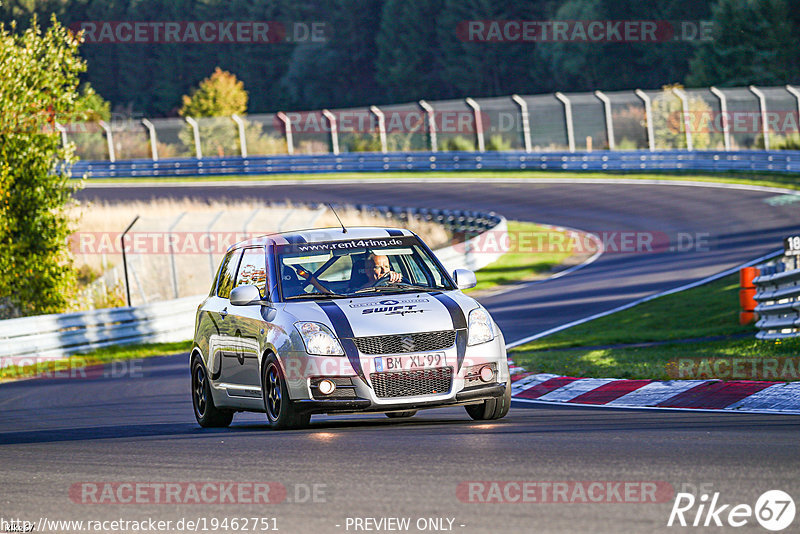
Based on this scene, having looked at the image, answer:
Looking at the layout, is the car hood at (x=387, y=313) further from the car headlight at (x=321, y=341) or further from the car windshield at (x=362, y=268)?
the car windshield at (x=362, y=268)

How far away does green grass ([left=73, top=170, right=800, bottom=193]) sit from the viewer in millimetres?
39684

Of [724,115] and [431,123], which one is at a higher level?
[431,123]

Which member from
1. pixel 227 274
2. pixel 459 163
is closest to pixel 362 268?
pixel 227 274

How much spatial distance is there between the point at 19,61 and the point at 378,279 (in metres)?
14.9

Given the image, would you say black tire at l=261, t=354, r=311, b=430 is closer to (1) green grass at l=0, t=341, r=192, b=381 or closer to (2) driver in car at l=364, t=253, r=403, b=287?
(2) driver in car at l=364, t=253, r=403, b=287

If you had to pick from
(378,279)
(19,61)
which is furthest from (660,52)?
(378,279)

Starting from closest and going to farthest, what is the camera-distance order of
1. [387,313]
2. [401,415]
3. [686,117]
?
[387,313], [401,415], [686,117]

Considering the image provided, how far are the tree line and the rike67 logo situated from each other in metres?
62.9

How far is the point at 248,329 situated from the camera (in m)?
10.4

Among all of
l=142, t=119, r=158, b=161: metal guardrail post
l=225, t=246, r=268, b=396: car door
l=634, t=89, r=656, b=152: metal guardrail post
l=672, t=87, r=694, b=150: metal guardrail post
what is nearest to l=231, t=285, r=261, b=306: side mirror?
l=225, t=246, r=268, b=396: car door

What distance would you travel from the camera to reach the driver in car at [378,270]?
10.4 meters

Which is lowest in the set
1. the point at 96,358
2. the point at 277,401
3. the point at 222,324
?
the point at 96,358

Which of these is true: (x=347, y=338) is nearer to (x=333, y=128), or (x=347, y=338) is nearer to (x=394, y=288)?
(x=394, y=288)

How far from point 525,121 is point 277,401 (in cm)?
4074
